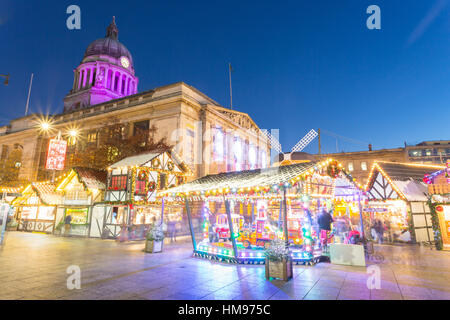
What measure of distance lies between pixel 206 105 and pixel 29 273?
102 ft

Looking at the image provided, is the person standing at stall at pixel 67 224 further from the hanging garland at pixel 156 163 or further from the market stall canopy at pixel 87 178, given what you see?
the hanging garland at pixel 156 163

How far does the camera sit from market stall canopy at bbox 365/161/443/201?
18.2 meters

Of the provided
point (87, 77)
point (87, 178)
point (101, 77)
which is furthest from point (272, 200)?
point (87, 77)

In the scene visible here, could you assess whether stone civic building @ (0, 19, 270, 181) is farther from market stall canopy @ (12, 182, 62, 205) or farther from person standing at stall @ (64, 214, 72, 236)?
person standing at stall @ (64, 214, 72, 236)

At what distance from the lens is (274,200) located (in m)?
17.5

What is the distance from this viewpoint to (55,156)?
25.1 m

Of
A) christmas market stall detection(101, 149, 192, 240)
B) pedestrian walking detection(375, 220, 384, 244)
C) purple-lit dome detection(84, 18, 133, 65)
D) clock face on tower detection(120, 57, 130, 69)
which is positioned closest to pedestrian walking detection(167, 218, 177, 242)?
christmas market stall detection(101, 149, 192, 240)

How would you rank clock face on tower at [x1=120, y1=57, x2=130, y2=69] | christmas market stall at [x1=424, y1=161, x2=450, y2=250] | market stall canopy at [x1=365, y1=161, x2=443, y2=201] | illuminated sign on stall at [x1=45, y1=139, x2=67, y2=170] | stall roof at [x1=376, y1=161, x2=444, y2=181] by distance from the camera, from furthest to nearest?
1. clock face on tower at [x1=120, y1=57, x2=130, y2=69]
2. illuminated sign on stall at [x1=45, y1=139, x2=67, y2=170]
3. stall roof at [x1=376, y1=161, x2=444, y2=181]
4. market stall canopy at [x1=365, y1=161, x2=443, y2=201]
5. christmas market stall at [x1=424, y1=161, x2=450, y2=250]

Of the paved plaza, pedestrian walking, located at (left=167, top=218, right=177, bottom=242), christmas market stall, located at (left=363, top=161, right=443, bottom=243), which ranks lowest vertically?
the paved plaza

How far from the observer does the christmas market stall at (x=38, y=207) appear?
25.0m

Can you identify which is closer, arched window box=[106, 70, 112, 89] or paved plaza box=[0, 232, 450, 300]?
paved plaza box=[0, 232, 450, 300]

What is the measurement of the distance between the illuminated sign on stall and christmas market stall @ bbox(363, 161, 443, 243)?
1075 inches

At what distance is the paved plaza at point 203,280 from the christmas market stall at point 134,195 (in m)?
8.67
